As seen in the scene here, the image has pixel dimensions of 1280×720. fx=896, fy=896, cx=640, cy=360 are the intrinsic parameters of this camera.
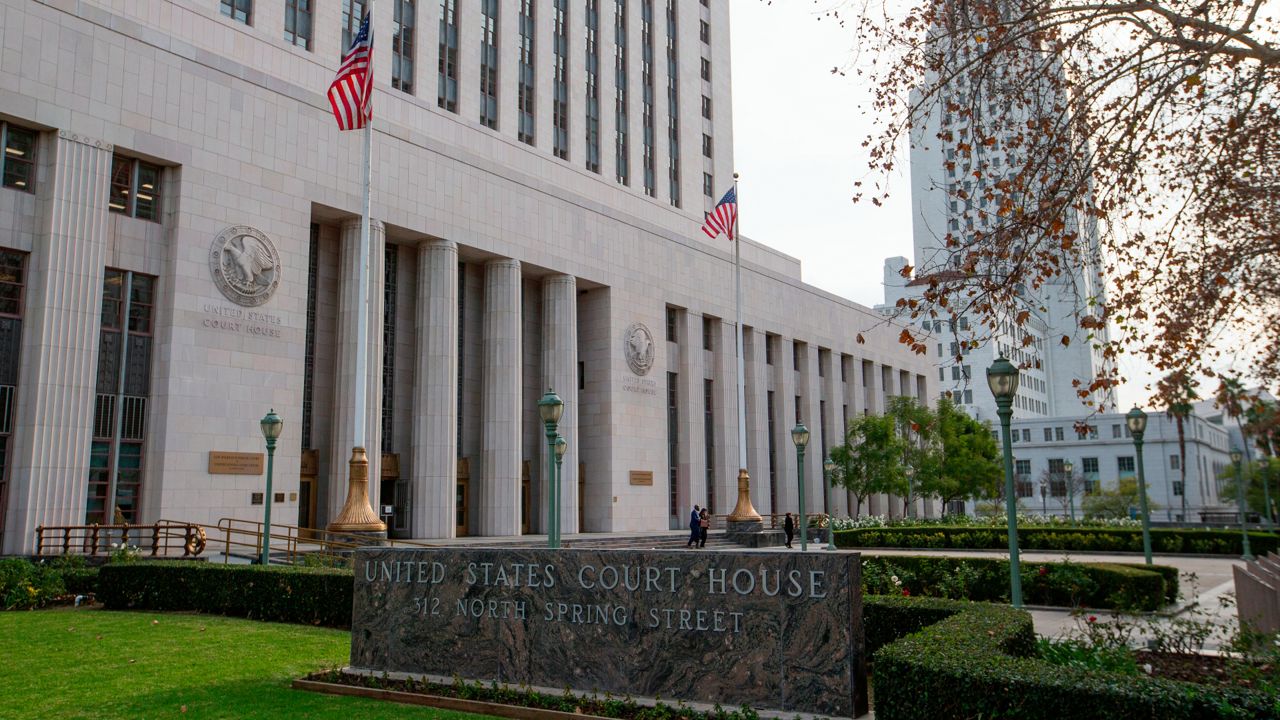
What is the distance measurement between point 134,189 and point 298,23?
42.1 feet

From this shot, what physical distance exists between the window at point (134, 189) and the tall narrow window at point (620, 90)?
27.2 meters

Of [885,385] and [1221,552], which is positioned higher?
[885,385]

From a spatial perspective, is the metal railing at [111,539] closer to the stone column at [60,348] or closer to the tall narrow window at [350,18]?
the stone column at [60,348]

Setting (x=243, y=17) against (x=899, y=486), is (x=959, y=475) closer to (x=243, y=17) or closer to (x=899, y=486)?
(x=899, y=486)

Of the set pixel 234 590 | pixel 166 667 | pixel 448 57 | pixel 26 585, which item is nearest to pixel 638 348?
pixel 448 57

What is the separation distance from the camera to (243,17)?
34.8 meters

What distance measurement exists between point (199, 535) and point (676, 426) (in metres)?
27.3

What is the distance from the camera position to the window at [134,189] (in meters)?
27.0

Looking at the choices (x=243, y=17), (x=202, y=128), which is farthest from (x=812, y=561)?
(x=243, y=17)

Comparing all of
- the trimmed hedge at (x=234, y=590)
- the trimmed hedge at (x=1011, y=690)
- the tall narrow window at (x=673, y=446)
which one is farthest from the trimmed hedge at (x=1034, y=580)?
the tall narrow window at (x=673, y=446)

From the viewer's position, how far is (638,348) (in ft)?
146

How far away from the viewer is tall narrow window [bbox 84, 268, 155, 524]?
84.1ft

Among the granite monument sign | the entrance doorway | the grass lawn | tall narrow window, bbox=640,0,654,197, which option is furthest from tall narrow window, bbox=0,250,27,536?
tall narrow window, bbox=640,0,654,197

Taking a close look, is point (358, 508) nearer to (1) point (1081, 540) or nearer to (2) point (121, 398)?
(2) point (121, 398)
